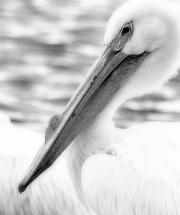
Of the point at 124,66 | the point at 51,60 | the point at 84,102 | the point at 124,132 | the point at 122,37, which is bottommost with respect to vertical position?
the point at 51,60

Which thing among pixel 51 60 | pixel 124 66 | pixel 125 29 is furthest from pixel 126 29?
pixel 51 60

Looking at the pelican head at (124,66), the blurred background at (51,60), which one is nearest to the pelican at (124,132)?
the pelican head at (124,66)

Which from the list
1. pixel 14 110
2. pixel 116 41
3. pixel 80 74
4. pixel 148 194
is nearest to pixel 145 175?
pixel 148 194

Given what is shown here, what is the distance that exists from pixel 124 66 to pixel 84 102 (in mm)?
273

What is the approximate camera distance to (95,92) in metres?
3.09

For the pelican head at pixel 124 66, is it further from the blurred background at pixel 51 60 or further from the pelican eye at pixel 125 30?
the blurred background at pixel 51 60

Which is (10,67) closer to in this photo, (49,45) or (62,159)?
(49,45)

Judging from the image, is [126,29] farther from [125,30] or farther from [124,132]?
[124,132]

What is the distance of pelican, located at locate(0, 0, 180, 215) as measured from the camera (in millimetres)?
2914

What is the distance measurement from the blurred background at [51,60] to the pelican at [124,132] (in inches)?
102

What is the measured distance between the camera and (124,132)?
3.18 meters

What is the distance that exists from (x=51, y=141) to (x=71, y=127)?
120 millimetres

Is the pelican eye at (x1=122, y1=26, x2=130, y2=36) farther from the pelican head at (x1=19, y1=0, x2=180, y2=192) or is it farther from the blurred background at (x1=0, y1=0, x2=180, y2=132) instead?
the blurred background at (x1=0, y1=0, x2=180, y2=132)

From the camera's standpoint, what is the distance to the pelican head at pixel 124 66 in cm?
304
